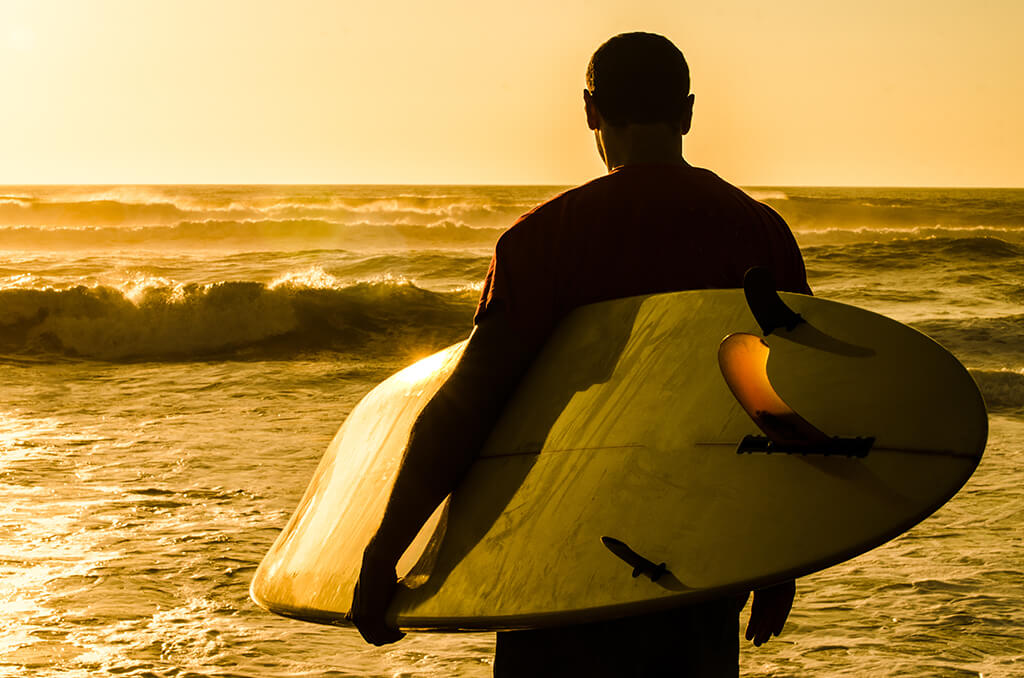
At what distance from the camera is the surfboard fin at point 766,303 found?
1.32 m

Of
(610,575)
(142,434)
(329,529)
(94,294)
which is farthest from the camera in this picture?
(94,294)

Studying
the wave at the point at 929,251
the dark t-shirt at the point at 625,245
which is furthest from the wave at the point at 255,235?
the dark t-shirt at the point at 625,245

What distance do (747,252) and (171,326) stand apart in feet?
44.6

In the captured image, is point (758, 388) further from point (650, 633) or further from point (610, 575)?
point (650, 633)

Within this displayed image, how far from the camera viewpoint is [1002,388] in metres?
8.91

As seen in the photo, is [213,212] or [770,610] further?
[213,212]

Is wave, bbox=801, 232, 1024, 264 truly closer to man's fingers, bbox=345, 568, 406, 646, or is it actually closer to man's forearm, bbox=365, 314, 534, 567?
man's forearm, bbox=365, 314, 534, 567

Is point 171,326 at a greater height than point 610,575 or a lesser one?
lesser

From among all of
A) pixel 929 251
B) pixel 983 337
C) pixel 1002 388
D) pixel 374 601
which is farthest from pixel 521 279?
pixel 929 251

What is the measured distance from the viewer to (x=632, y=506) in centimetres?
134

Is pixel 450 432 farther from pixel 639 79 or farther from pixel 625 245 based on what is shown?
pixel 639 79

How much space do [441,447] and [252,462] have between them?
510 centimetres

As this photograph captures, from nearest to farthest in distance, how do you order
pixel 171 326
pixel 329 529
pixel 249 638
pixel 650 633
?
pixel 650 633 < pixel 329 529 < pixel 249 638 < pixel 171 326

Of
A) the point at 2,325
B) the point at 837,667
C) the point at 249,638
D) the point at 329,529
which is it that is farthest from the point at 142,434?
the point at 2,325
